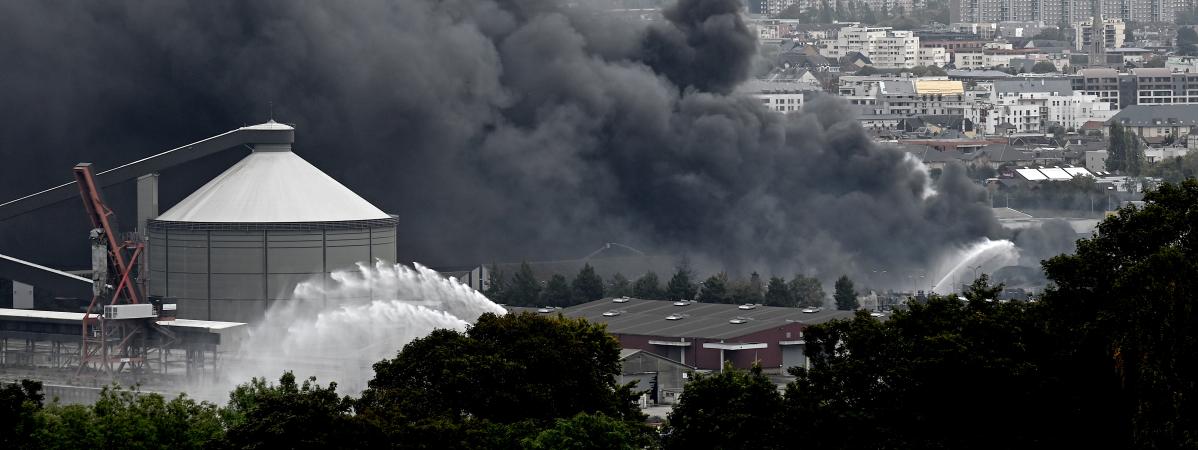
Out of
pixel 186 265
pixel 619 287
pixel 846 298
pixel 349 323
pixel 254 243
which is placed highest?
pixel 254 243

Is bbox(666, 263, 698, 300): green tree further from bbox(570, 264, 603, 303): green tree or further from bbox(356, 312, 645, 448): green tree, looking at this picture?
bbox(356, 312, 645, 448): green tree

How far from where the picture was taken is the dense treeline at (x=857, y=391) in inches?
1825

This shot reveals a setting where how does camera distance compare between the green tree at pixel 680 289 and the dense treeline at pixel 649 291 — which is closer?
the green tree at pixel 680 289

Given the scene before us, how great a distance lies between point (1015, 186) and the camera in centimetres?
18925

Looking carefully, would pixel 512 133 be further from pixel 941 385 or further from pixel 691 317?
pixel 941 385

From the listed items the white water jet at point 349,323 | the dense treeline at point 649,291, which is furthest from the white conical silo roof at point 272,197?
the dense treeline at point 649,291

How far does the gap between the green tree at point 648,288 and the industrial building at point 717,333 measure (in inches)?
347

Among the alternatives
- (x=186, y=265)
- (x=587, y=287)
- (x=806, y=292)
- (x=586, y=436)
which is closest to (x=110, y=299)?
(x=186, y=265)

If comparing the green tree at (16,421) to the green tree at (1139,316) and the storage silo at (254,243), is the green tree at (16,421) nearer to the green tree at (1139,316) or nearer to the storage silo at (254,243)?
the green tree at (1139,316)

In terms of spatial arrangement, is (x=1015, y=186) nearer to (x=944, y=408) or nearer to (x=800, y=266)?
(x=800, y=266)

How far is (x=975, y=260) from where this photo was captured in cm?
13888

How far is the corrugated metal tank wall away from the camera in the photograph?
336ft

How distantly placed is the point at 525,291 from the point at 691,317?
15.3 meters

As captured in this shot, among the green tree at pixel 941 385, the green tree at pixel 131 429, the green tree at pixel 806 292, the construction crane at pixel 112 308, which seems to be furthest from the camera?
the green tree at pixel 806 292
